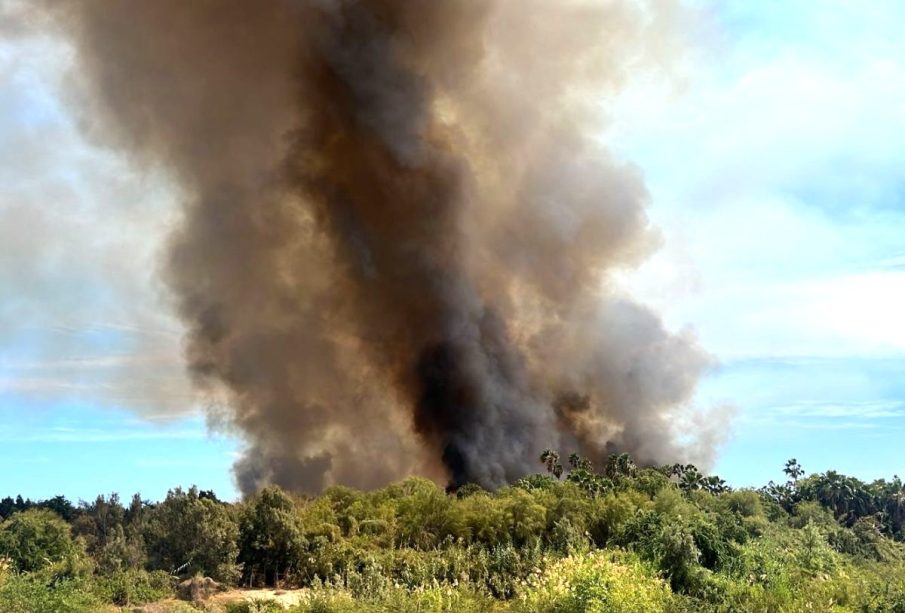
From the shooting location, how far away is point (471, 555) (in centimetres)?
3375

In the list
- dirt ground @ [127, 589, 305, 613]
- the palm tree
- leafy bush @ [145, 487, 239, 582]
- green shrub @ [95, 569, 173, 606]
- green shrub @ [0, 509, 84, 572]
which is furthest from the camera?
the palm tree

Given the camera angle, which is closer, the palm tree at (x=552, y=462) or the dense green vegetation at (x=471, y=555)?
the dense green vegetation at (x=471, y=555)

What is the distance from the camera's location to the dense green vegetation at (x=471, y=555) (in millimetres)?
24828

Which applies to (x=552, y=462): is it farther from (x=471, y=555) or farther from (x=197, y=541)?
(x=197, y=541)

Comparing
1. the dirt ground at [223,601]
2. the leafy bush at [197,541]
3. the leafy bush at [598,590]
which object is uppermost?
the leafy bush at [197,541]

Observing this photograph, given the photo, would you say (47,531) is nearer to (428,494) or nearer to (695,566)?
(428,494)

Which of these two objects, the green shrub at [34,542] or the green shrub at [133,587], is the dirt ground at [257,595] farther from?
the green shrub at [34,542]

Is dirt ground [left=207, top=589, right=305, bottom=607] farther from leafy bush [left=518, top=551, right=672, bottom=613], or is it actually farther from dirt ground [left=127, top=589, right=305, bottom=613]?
leafy bush [left=518, top=551, right=672, bottom=613]

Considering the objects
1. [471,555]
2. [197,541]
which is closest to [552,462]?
[471,555]

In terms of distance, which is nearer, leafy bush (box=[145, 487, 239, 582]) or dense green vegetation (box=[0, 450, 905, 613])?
dense green vegetation (box=[0, 450, 905, 613])

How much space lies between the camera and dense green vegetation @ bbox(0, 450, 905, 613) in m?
24.8

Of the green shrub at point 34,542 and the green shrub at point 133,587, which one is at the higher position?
the green shrub at point 34,542

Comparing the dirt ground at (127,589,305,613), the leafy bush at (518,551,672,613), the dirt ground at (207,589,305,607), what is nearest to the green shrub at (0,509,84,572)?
the dirt ground at (207,589,305,607)

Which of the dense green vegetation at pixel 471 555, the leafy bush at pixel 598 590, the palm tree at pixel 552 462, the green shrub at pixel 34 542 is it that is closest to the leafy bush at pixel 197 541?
the dense green vegetation at pixel 471 555
